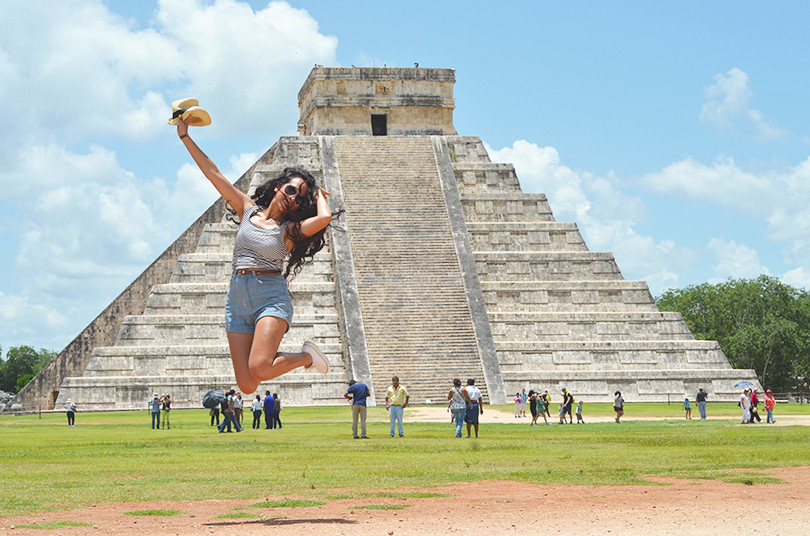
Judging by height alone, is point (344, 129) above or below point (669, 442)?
above

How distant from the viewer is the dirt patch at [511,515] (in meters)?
7.75

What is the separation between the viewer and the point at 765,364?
2031 inches

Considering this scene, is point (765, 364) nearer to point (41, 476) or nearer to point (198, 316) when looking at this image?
point (198, 316)

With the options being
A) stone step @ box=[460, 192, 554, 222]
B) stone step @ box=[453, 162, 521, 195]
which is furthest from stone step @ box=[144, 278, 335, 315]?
stone step @ box=[453, 162, 521, 195]

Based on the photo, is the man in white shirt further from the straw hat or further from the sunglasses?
the straw hat

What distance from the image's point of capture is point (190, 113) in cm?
854

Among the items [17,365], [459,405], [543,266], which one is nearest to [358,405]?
[459,405]

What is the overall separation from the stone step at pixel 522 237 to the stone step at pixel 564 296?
2.46m

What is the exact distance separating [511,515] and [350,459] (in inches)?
219

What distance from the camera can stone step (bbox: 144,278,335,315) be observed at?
34.4 metres

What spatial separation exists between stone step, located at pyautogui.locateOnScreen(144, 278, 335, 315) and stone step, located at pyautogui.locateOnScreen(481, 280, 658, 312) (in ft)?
18.2

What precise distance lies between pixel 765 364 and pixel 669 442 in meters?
37.5

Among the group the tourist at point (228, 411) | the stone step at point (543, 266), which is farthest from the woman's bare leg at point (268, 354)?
the stone step at point (543, 266)

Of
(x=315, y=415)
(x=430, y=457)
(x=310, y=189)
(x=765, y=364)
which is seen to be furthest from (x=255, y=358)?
(x=765, y=364)
